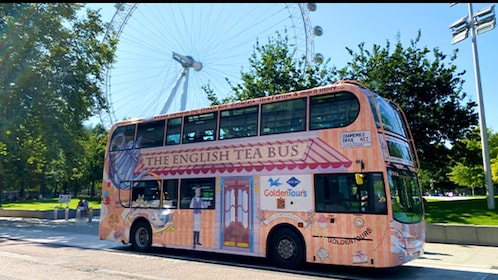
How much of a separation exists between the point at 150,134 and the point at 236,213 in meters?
4.38

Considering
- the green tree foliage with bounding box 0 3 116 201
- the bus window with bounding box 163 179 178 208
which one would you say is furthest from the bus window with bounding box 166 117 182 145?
the green tree foliage with bounding box 0 3 116 201

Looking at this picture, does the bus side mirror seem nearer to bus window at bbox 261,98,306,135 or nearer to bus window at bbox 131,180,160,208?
bus window at bbox 261,98,306,135

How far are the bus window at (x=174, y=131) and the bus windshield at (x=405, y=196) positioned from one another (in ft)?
21.2

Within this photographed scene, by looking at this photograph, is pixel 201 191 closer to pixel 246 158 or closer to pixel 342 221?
pixel 246 158

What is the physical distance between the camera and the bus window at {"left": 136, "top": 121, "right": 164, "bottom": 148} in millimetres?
12282

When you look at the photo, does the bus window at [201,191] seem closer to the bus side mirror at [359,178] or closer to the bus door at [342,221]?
the bus door at [342,221]

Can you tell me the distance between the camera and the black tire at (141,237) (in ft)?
39.3

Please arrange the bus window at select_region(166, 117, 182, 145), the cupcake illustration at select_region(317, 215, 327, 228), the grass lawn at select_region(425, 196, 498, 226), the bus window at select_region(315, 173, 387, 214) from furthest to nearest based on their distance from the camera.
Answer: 1. the grass lawn at select_region(425, 196, 498, 226)
2. the bus window at select_region(166, 117, 182, 145)
3. the cupcake illustration at select_region(317, 215, 327, 228)
4. the bus window at select_region(315, 173, 387, 214)

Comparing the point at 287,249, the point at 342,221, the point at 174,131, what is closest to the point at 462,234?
the point at 342,221

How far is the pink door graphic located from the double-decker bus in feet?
0.09

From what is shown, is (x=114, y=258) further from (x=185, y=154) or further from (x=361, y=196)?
(x=361, y=196)

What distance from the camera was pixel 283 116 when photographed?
9.80m

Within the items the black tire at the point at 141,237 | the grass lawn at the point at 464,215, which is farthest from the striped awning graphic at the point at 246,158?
the grass lawn at the point at 464,215

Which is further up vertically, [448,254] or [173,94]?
[173,94]
